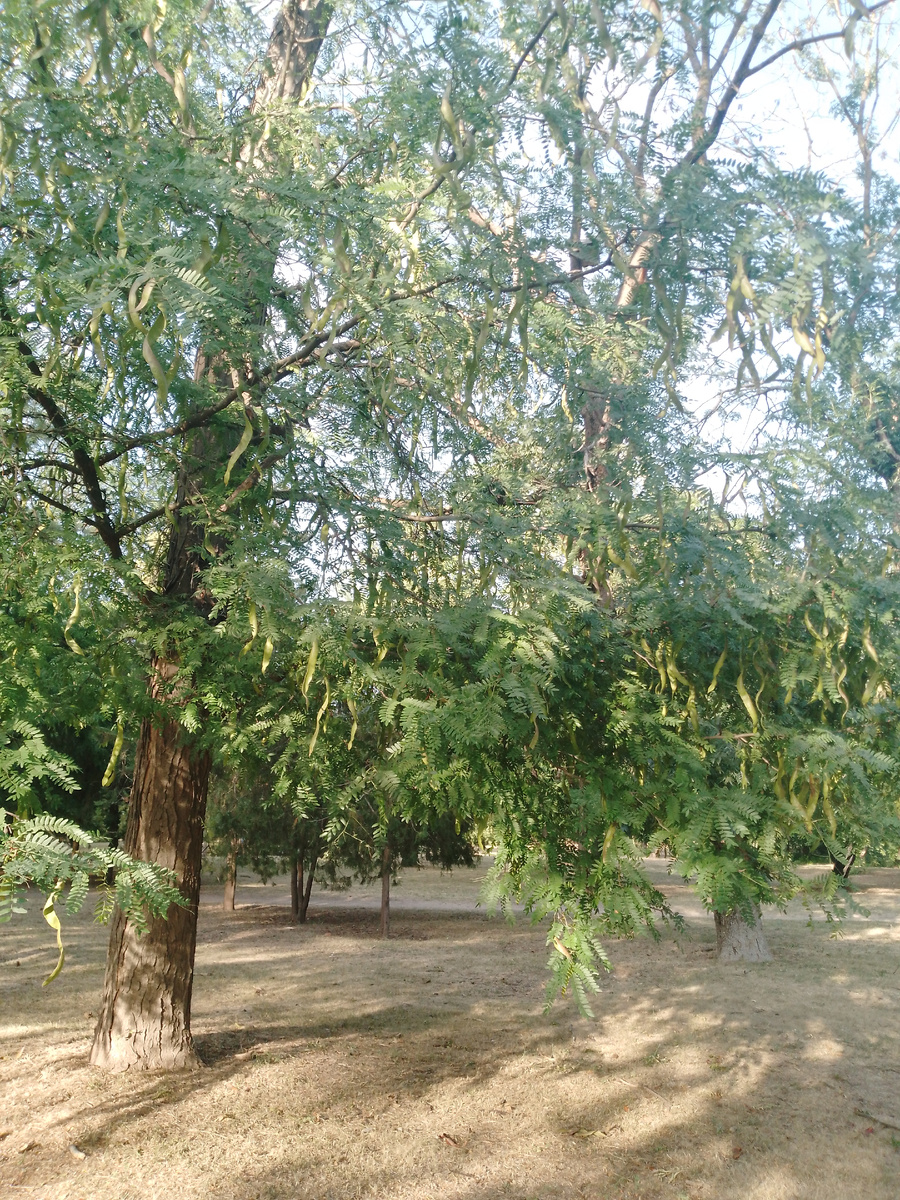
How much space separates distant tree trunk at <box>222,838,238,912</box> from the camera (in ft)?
46.0

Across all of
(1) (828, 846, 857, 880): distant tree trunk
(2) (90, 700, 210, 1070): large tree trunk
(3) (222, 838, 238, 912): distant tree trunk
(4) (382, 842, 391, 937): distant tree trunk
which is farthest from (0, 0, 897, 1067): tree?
(3) (222, 838, 238, 912): distant tree trunk

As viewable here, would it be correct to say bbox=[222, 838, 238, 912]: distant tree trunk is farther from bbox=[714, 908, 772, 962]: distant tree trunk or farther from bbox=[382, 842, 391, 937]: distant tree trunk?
bbox=[714, 908, 772, 962]: distant tree trunk

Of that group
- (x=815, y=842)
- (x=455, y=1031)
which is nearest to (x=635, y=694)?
(x=815, y=842)

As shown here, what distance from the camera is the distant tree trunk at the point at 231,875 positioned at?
14.0 m

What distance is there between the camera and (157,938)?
18.0 feet

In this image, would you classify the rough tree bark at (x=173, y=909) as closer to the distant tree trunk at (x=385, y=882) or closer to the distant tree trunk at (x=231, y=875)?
the distant tree trunk at (x=385, y=882)

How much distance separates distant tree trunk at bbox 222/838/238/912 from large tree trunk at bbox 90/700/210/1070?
27.0 ft

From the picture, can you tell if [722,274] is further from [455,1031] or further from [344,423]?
[455,1031]

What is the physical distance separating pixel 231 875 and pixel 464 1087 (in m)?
10.0

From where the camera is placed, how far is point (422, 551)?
4.61 metres

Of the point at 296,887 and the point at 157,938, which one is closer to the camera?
the point at 157,938

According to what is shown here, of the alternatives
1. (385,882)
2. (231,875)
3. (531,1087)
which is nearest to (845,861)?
(531,1087)

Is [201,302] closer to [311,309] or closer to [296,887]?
[311,309]

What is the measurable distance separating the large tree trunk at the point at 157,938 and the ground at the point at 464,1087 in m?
0.20
